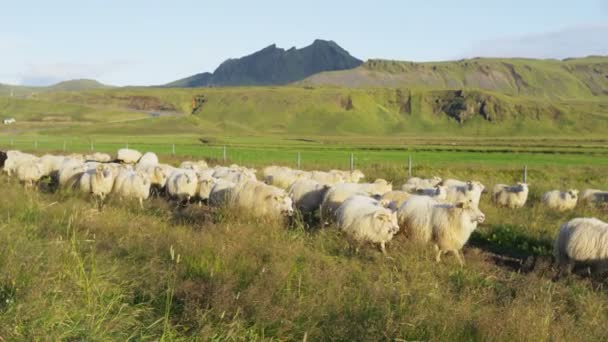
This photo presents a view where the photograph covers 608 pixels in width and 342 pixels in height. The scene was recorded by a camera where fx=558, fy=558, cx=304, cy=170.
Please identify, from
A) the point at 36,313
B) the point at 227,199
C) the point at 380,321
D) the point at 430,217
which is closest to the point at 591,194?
the point at 430,217

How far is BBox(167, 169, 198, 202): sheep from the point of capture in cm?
1738

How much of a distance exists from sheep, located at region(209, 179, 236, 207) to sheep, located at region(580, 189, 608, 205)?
12573 millimetres

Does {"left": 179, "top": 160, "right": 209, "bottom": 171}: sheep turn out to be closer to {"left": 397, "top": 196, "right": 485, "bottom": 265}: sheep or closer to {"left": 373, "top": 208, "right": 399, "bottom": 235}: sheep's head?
{"left": 397, "top": 196, "right": 485, "bottom": 265}: sheep

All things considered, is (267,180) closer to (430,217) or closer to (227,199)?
(227,199)

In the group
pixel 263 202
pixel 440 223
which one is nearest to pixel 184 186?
pixel 263 202

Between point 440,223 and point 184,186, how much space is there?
8.86 m

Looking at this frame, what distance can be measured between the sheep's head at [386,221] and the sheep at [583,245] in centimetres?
313

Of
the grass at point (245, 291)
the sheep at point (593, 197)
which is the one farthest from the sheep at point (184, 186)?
the sheep at point (593, 197)

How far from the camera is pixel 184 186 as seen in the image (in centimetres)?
1741

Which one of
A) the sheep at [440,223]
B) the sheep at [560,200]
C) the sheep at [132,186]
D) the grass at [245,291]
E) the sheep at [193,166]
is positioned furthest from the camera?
the sheep at [193,166]

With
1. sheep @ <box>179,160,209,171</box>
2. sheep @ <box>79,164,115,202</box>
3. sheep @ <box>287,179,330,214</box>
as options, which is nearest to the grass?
sheep @ <box>287,179,330,214</box>

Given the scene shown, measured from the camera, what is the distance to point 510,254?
12.5 m

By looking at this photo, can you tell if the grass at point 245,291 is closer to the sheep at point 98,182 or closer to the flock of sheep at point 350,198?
the flock of sheep at point 350,198

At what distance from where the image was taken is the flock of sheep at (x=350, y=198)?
36.1ft
